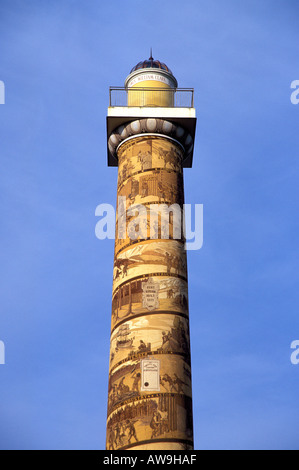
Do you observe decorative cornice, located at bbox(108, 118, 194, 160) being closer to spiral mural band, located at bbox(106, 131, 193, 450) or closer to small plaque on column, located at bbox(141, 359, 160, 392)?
spiral mural band, located at bbox(106, 131, 193, 450)

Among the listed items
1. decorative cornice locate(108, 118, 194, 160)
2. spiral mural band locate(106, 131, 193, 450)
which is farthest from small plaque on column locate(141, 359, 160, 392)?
decorative cornice locate(108, 118, 194, 160)

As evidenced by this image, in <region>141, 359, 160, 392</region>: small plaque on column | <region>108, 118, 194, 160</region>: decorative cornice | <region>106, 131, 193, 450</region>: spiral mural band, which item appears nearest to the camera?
<region>106, 131, 193, 450</region>: spiral mural band

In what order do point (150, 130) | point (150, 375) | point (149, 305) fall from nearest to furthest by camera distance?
point (150, 375)
point (149, 305)
point (150, 130)

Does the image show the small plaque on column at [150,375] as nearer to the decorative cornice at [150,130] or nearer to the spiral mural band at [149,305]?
the spiral mural band at [149,305]

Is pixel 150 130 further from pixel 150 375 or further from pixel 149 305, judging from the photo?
pixel 150 375

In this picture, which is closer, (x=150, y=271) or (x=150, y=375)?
(x=150, y=375)

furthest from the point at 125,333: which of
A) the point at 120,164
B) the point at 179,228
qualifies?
the point at 120,164

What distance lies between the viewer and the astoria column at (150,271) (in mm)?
16703

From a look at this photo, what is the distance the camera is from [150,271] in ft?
60.9

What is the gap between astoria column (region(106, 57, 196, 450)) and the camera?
16703mm

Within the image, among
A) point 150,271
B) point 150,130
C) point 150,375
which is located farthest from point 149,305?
point 150,130

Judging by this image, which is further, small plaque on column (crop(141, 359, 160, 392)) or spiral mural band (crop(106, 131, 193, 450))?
small plaque on column (crop(141, 359, 160, 392))

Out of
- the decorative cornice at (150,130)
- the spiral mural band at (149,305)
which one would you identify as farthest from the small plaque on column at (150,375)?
the decorative cornice at (150,130)
